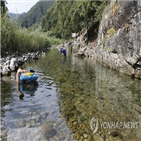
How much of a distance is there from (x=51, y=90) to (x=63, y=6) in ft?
122

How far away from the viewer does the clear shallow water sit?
14.1 feet

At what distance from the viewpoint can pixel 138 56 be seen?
8.70 metres

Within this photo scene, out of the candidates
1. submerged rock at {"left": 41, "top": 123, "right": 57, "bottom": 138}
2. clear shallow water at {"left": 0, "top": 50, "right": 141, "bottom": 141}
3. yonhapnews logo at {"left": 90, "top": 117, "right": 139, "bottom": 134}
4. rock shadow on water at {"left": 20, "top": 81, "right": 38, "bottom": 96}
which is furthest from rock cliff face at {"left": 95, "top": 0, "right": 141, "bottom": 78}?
submerged rock at {"left": 41, "top": 123, "right": 57, "bottom": 138}

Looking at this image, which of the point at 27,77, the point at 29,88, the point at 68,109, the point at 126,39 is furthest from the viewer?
the point at 126,39

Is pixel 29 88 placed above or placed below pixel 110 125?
above

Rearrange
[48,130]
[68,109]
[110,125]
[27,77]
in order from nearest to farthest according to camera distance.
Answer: [48,130], [110,125], [68,109], [27,77]

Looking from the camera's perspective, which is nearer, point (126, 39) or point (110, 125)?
point (110, 125)

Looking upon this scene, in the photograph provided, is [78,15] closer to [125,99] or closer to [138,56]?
[138,56]

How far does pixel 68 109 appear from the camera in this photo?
579 cm

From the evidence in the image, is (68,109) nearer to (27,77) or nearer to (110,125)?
(110,125)

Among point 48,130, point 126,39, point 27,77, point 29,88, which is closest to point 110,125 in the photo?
point 48,130

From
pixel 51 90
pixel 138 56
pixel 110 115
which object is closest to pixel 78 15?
pixel 138 56

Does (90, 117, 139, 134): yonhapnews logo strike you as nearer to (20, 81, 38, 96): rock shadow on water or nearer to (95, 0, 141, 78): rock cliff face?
(20, 81, 38, 96): rock shadow on water

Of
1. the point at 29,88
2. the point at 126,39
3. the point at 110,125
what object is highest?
the point at 126,39
